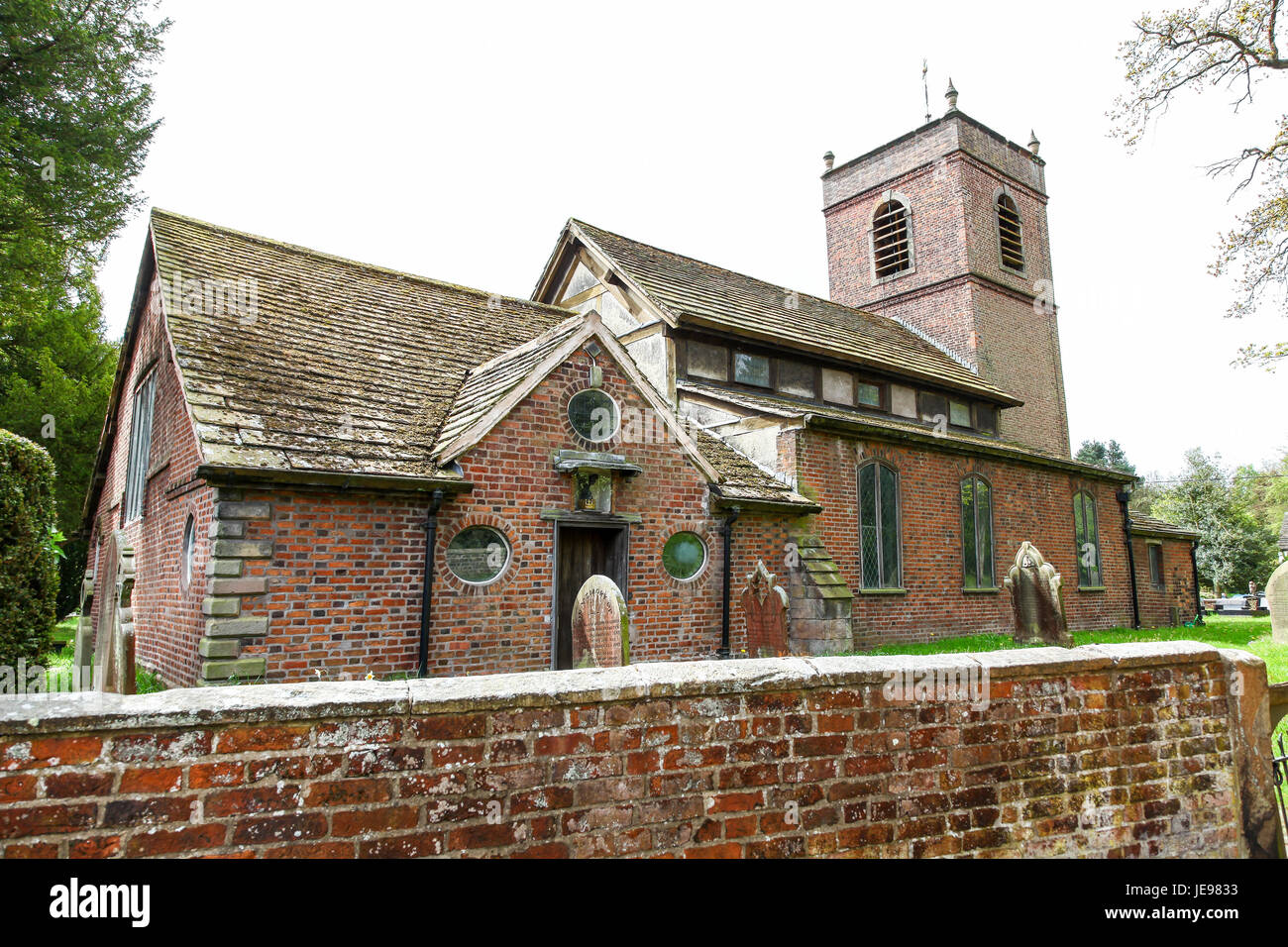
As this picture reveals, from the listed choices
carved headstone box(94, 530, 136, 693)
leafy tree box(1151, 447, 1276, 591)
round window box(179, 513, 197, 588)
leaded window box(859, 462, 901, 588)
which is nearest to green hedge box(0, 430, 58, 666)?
carved headstone box(94, 530, 136, 693)

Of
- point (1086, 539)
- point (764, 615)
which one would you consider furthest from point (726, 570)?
point (1086, 539)

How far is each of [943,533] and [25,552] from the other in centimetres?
Result: 1543

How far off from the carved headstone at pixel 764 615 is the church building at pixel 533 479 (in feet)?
0.14

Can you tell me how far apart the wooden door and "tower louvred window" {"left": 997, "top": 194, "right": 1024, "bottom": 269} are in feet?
70.0

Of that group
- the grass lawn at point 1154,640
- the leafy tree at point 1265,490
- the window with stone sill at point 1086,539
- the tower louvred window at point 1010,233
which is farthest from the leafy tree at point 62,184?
the leafy tree at point 1265,490

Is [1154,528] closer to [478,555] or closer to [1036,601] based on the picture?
[1036,601]

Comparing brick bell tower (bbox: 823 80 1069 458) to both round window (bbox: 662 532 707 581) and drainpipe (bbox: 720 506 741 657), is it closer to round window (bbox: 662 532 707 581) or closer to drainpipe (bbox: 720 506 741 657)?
drainpipe (bbox: 720 506 741 657)

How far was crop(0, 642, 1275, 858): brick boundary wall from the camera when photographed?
2127mm

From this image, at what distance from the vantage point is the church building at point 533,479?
7992 millimetres
